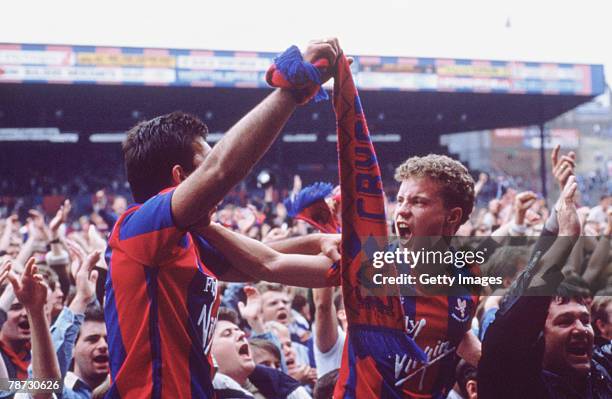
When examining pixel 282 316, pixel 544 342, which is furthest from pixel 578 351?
pixel 282 316

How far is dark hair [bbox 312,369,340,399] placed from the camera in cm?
298

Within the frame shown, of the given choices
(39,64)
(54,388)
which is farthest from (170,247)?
(39,64)

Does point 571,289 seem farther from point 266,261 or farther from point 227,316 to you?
point 227,316

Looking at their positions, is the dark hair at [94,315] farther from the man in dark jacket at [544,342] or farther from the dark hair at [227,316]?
the man in dark jacket at [544,342]

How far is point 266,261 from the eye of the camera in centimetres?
206

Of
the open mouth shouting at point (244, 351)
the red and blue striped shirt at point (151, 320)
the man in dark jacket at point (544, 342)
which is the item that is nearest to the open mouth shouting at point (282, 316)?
the open mouth shouting at point (244, 351)

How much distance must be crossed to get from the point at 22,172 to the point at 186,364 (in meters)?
20.3

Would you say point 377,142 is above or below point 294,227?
above

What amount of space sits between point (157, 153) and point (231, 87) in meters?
15.4

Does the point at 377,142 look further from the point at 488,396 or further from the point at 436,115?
the point at 488,396

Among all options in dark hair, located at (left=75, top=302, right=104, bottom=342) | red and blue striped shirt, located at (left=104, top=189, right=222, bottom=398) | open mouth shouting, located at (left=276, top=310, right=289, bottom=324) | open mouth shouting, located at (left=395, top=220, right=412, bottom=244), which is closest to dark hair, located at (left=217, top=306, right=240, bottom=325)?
dark hair, located at (left=75, top=302, right=104, bottom=342)

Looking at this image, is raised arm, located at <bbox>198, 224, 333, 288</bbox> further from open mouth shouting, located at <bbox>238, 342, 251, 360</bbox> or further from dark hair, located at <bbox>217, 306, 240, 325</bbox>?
dark hair, located at <bbox>217, 306, 240, 325</bbox>

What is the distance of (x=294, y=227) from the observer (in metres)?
7.26

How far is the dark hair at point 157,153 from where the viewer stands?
1.95m
